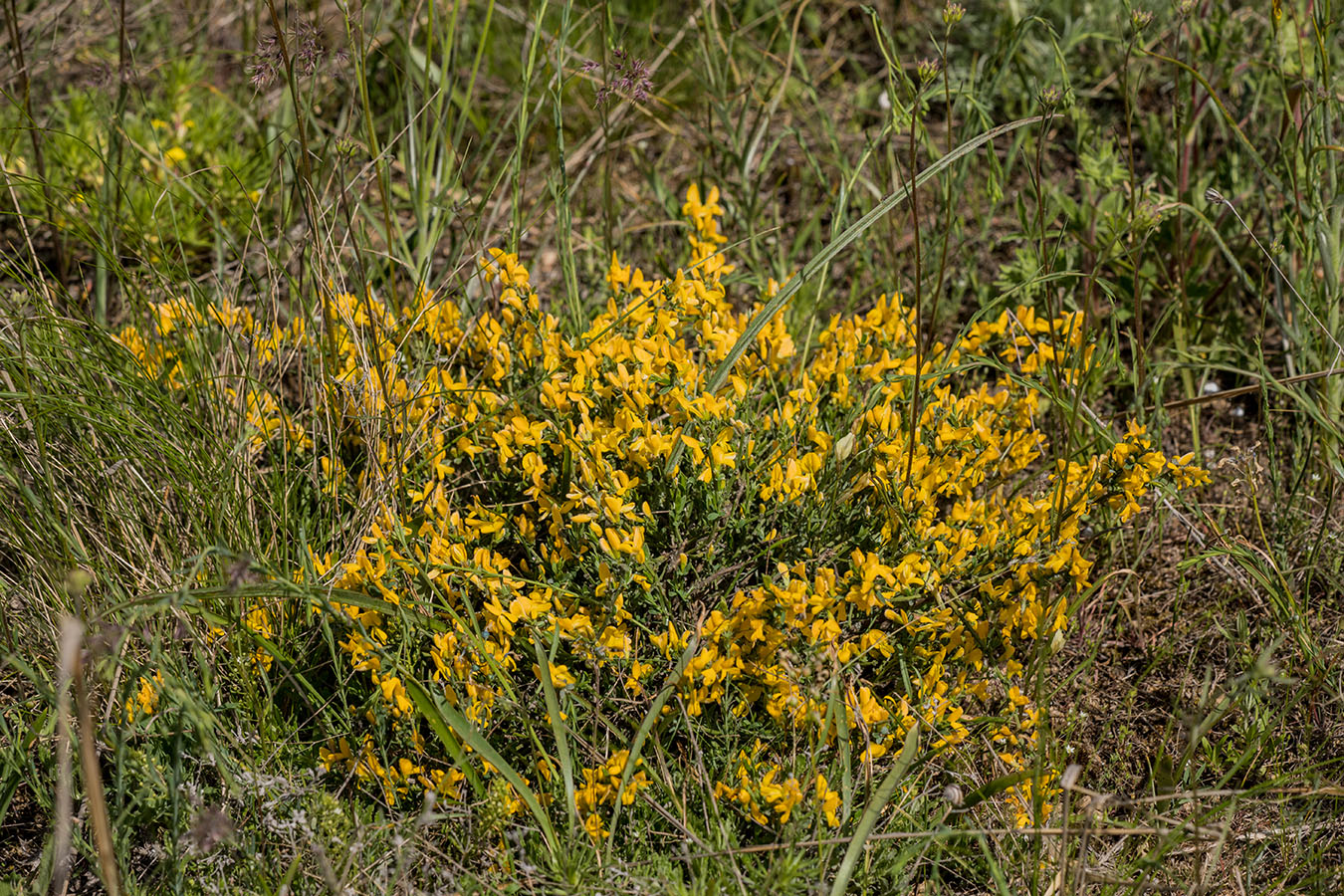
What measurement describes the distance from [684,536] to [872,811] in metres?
0.62

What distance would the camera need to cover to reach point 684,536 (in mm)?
2145

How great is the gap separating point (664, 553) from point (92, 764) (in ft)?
3.43

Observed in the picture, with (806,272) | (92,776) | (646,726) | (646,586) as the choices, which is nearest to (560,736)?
(646,726)

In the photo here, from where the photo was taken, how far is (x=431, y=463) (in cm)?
224

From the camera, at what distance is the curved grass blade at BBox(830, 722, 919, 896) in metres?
1.72

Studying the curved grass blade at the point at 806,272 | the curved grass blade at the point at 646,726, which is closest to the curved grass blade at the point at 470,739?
the curved grass blade at the point at 646,726

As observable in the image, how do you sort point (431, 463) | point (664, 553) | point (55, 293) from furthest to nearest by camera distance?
1. point (55, 293)
2. point (431, 463)
3. point (664, 553)

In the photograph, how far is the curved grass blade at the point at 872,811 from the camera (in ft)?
5.65

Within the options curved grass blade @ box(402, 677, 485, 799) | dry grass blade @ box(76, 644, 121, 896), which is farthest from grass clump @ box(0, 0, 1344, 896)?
dry grass blade @ box(76, 644, 121, 896)

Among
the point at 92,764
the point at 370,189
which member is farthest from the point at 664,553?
the point at 370,189

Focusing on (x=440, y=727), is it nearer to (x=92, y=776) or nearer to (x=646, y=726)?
(x=646, y=726)

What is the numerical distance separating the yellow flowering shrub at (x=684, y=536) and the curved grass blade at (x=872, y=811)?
0.06 metres

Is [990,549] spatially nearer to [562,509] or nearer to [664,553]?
[664,553]

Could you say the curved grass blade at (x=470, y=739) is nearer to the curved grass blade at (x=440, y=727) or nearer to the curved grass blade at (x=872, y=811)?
the curved grass blade at (x=440, y=727)
